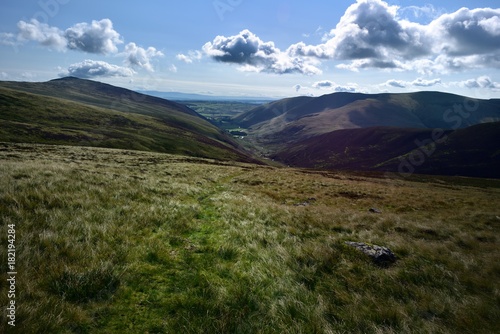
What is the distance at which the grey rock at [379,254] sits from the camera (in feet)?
26.3

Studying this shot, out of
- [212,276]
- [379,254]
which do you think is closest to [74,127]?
[212,276]

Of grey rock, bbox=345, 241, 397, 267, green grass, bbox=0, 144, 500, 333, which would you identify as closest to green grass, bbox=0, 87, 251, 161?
green grass, bbox=0, 144, 500, 333

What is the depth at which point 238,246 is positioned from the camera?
27.7 ft

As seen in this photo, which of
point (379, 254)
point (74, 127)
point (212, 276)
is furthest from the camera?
point (74, 127)

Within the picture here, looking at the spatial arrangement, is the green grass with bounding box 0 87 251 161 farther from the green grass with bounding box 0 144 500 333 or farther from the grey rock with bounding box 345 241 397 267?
the grey rock with bounding box 345 241 397 267

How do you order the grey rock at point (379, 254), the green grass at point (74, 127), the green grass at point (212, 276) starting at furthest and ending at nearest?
1. the green grass at point (74, 127)
2. the grey rock at point (379, 254)
3. the green grass at point (212, 276)

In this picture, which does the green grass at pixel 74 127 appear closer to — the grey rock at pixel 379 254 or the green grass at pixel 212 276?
the green grass at pixel 212 276

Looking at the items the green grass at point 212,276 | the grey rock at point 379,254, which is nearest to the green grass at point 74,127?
the green grass at point 212,276

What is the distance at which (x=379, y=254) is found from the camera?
8.16 meters

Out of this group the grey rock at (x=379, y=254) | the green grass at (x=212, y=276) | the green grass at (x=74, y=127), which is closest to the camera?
the green grass at (x=212, y=276)

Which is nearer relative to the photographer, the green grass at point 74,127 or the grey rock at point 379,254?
the grey rock at point 379,254

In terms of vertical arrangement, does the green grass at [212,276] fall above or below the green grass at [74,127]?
above

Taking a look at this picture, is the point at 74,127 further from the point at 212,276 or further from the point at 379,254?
the point at 379,254

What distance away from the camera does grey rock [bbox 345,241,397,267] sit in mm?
8031
